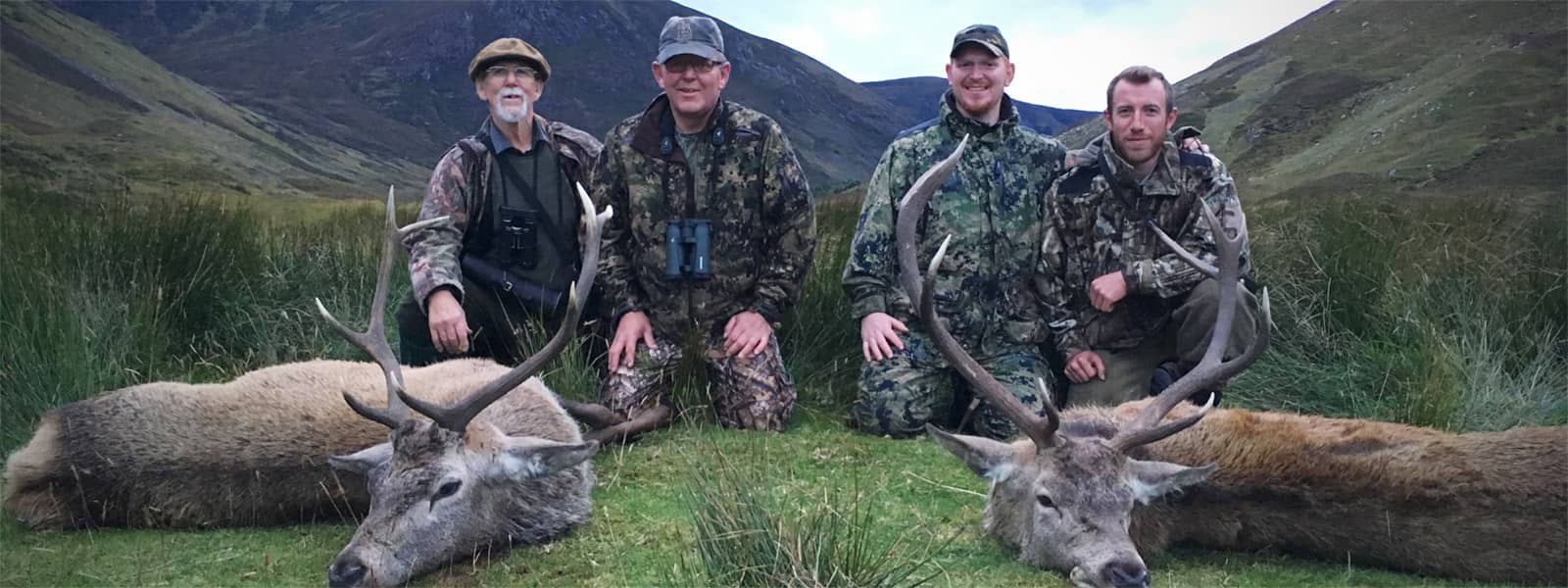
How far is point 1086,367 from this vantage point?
5.48 metres

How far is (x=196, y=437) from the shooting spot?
4.22 m

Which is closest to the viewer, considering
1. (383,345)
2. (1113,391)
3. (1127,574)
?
(1127,574)

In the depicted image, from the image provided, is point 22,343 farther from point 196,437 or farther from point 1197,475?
point 1197,475

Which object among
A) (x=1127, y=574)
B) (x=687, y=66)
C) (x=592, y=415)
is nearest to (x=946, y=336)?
(x=1127, y=574)

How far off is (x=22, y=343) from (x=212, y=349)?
46.9 inches

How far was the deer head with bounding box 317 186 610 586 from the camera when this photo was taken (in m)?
3.56

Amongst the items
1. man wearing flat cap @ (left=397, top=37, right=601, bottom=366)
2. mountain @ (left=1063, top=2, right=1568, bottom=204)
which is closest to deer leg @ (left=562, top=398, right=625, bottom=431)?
man wearing flat cap @ (left=397, top=37, right=601, bottom=366)

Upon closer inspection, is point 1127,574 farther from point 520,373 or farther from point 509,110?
point 509,110

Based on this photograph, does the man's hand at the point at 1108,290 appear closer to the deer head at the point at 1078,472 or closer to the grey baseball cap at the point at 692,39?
the deer head at the point at 1078,472

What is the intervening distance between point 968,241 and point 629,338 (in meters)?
1.82

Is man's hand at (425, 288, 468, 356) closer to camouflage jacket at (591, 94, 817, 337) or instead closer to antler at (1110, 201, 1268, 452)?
camouflage jacket at (591, 94, 817, 337)

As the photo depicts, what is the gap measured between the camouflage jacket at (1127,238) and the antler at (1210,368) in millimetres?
715

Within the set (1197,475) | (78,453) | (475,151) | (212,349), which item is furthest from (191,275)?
(1197,475)

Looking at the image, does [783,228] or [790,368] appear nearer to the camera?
[783,228]
